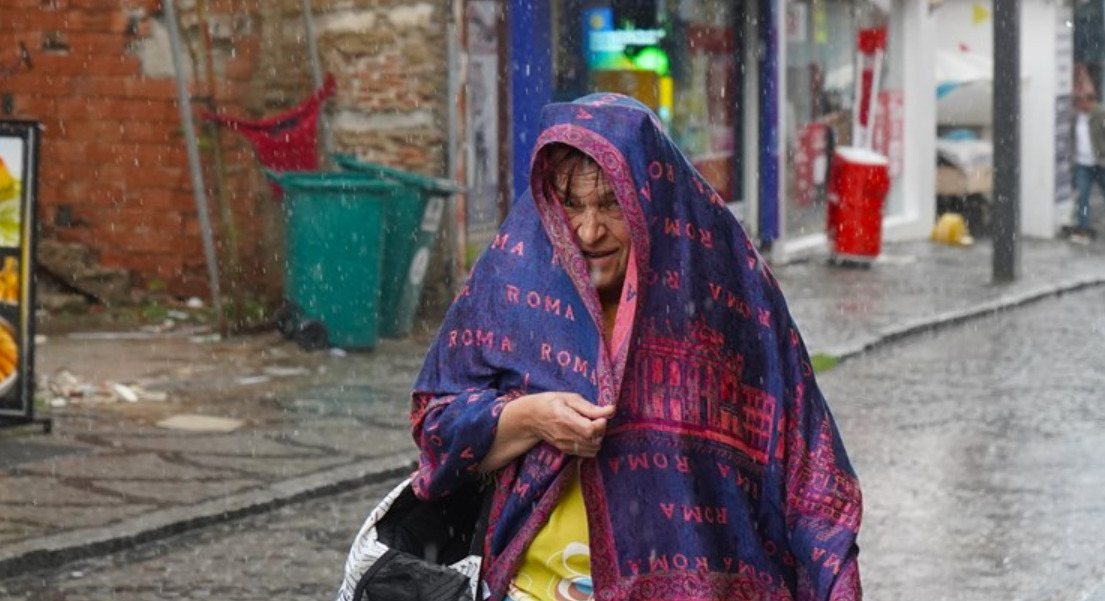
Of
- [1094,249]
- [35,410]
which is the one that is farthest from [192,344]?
[1094,249]

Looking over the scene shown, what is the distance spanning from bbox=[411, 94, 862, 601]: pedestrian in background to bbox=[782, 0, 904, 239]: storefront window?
718 inches

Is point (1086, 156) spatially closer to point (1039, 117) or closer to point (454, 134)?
point (1039, 117)

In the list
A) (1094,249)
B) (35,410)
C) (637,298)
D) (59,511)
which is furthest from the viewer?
(1094,249)

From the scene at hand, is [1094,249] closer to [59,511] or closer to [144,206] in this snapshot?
[144,206]

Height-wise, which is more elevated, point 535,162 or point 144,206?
point 535,162

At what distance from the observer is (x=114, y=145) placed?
15.1 meters

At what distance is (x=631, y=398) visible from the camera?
337cm

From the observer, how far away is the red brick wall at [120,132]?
49.0 feet

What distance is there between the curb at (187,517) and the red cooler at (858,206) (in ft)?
36.5

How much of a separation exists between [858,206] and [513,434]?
17.1 metres

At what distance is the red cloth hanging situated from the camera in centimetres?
1438

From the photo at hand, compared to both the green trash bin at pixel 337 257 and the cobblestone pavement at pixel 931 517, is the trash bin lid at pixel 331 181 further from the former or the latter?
the cobblestone pavement at pixel 931 517

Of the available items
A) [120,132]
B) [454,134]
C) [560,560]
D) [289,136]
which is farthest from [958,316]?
[560,560]

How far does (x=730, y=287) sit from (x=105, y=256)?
12208 millimetres
